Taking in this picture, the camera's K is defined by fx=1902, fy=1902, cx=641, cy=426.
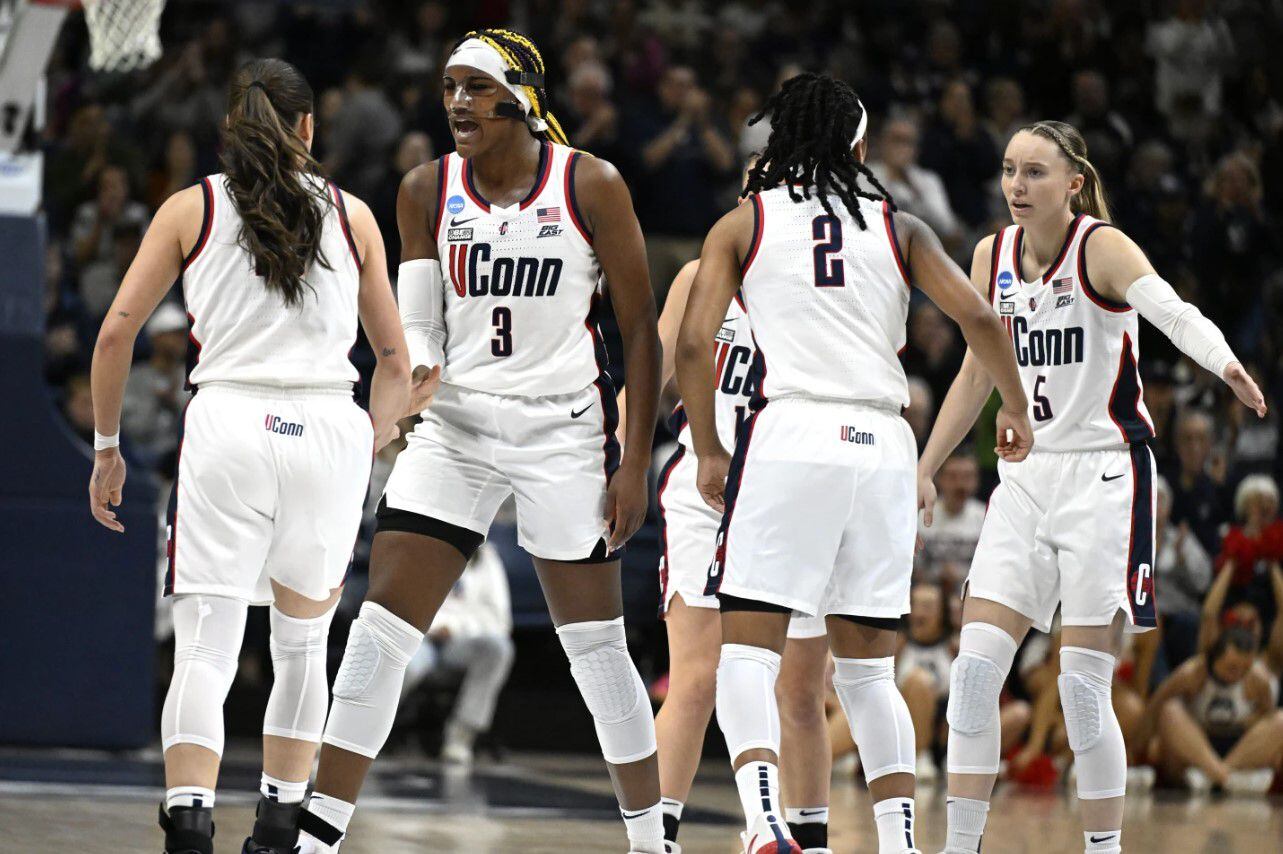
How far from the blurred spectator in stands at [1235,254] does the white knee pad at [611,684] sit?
32.3 feet

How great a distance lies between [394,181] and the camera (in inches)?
502

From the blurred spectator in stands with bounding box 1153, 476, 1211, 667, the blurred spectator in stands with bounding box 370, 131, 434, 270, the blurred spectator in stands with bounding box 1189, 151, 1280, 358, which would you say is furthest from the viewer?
the blurred spectator in stands with bounding box 1189, 151, 1280, 358

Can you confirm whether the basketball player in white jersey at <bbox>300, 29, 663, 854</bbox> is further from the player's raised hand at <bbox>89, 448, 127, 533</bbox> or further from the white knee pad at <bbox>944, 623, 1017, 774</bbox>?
the white knee pad at <bbox>944, 623, 1017, 774</bbox>

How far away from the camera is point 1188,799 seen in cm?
1039

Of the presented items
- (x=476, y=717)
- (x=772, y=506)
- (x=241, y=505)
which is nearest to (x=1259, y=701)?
(x=476, y=717)

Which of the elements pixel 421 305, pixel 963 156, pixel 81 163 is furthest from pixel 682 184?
pixel 421 305

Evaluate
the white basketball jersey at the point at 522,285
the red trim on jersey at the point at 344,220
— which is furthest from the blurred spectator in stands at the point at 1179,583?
the red trim on jersey at the point at 344,220

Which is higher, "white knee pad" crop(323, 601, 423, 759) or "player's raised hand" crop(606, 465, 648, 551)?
"player's raised hand" crop(606, 465, 648, 551)

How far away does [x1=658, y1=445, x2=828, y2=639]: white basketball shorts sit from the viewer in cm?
595

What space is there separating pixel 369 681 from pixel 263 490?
1.88 ft

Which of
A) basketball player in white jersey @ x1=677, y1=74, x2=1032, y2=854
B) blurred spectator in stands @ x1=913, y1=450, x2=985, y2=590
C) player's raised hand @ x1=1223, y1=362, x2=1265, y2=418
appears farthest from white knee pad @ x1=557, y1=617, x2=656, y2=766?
blurred spectator in stands @ x1=913, y1=450, x2=985, y2=590

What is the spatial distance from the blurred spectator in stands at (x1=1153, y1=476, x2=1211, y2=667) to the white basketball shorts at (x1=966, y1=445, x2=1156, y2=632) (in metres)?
5.68

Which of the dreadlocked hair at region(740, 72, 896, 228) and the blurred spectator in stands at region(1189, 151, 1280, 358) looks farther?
the blurred spectator in stands at region(1189, 151, 1280, 358)

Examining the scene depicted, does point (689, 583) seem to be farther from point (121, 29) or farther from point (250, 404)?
point (121, 29)
